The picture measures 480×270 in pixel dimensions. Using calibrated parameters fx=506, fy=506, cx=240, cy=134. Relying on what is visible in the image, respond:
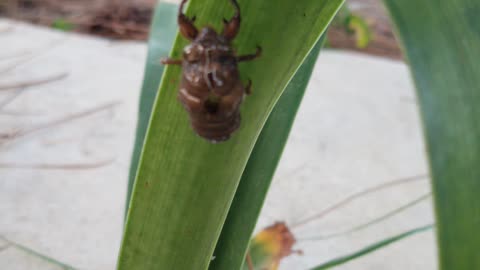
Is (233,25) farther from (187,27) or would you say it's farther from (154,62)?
(154,62)

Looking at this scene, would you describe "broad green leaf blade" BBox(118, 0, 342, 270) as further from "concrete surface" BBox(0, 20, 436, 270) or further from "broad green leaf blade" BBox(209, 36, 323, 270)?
"concrete surface" BBox(0, 20, 436, 270)

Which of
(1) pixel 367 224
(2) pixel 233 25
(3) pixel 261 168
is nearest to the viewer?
(2) pixel 233 25

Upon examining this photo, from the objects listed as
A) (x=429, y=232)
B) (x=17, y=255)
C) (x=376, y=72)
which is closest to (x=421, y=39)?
(x=17, y=255)

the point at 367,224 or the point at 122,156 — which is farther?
the point at 122,156

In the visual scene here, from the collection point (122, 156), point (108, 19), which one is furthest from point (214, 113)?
point (108, 19)

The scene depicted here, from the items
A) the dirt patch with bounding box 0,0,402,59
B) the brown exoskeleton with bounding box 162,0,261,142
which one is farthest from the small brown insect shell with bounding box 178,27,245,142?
the dirt patch with bounding box 0,0,402,59

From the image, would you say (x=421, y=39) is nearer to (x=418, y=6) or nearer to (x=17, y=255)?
(x=418, y=6)
